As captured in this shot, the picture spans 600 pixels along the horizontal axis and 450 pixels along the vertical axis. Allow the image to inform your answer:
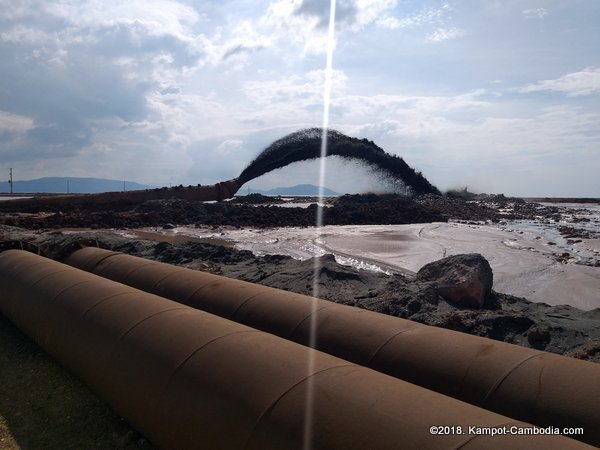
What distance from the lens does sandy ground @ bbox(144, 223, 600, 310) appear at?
9977 mm

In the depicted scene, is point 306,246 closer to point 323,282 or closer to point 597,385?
point 323,282

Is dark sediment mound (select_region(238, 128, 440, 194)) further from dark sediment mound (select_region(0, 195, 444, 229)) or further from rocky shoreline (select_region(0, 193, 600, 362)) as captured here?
rocky shoreline (select_region(0, 193, 600, 362))

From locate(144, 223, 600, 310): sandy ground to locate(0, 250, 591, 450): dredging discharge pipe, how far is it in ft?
24.7

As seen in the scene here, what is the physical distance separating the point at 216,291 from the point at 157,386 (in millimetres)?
2174

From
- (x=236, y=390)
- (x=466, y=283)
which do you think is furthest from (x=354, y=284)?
(x=236, y=390)

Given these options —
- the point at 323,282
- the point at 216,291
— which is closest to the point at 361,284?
the point at 323,282

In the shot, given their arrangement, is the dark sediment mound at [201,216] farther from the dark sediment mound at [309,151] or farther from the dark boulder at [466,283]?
the dark boulder at [466,283]

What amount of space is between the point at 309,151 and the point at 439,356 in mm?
29409

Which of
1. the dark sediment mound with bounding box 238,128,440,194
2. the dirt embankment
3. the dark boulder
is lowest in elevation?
the dirt embankment

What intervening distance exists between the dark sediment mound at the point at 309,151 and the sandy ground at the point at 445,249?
11.8 m

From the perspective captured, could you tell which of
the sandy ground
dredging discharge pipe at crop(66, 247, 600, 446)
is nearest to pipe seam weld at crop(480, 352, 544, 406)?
dredging discharge pipe at crop(66, 247, 600, 446)

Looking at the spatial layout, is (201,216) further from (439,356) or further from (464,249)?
(439,356)

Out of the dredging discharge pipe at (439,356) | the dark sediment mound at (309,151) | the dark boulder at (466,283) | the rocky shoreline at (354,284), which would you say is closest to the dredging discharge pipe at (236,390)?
the dredging discharge pipe at (439,356)

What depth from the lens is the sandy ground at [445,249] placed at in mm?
9977
